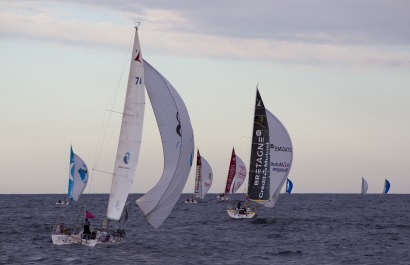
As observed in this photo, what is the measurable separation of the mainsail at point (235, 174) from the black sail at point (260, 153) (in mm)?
38176

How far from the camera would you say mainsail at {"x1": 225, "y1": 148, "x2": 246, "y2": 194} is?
104688 millimetres

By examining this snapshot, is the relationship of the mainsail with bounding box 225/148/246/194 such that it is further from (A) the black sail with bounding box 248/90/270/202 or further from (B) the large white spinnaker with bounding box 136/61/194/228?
(B) the large white spinnaker with bounding box 136/61/194/228

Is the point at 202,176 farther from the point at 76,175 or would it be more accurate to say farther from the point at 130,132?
the point at 130,132

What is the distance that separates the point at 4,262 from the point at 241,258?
12836 millimetres

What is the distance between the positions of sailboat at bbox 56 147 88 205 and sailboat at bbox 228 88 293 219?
3426 centimetres

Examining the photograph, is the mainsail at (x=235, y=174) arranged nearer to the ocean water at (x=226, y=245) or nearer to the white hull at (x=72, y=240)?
the ocean water at (x=226, y=245)

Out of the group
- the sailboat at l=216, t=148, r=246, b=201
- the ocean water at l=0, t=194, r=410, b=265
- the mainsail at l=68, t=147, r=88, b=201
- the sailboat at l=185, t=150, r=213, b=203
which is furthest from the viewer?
the sailboat at l=185, t=150, r=213, b=203

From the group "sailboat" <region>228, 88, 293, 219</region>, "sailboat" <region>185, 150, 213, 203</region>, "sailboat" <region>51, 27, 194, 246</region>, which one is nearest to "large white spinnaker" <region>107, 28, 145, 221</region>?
"sailboat" <region>51, 27, 194, 246</region>

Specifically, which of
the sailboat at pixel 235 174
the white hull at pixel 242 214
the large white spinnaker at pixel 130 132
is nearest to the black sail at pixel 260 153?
the white hull at pixel 242 214

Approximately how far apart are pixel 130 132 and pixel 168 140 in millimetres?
1968

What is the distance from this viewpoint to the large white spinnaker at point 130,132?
3875 centimetres

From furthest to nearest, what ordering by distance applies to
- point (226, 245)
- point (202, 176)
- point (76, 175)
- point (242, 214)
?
point (202, 176) < point (76, 175) < point (242, 214) < point (226, 245)

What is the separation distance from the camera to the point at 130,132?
1526 inches

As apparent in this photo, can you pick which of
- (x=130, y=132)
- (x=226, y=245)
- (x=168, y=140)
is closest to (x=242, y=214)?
(x=226, y=245)
